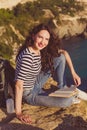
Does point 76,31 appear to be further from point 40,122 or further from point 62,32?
point 40,122

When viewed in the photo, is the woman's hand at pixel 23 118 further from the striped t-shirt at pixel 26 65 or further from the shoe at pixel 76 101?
the shoe at pixel 76 101

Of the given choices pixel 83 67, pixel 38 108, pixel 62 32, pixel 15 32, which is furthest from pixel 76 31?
pixel 38 108

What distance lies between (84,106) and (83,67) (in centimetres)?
2467

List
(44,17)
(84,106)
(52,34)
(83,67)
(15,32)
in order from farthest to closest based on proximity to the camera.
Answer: (44,17)
(15,32)
(83,67)
(84,106)
(52,34)

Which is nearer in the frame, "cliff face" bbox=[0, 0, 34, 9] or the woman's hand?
the woman's hand

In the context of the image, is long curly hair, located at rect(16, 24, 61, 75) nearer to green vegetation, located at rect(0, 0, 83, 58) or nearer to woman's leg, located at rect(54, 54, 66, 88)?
woman's leg, located at rect(54, 54, 66, 88)

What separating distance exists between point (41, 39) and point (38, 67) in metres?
0.39

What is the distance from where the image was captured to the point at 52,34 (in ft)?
16.9

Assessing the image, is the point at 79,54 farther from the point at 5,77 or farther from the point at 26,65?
the point at 26,65

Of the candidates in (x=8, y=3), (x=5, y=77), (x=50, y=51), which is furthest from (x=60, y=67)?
(x=8, y=3)

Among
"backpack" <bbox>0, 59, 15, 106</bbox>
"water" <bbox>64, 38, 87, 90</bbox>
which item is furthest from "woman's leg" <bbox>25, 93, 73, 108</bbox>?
"water" <bbox>64, 38, 87, 90</bbox>

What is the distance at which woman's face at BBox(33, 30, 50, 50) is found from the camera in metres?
4.99

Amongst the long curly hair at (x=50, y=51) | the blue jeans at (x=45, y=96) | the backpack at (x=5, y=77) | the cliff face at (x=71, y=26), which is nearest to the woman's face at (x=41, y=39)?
the long curly hair at (x=50, y=51)

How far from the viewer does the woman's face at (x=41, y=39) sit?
499cm
